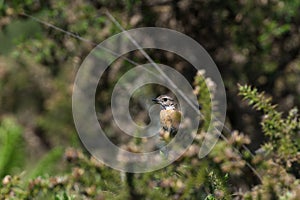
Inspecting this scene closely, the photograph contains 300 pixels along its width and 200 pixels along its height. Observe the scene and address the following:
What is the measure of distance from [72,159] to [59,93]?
3.83m

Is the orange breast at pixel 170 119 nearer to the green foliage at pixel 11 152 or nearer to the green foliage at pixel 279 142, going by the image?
the green foliage at pixel 279 142

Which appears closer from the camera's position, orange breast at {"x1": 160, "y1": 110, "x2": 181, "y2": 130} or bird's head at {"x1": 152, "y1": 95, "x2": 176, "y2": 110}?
orange breast at {"x1": 160, "y1": 110, "x2": 181, "y2": 130}

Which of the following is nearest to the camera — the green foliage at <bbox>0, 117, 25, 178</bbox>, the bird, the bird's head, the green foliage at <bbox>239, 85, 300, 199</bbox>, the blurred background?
the green foliage at <bbox>239, 85, 300, 199</bbox>

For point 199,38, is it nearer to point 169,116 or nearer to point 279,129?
point 169,116

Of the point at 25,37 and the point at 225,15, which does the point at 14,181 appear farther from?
the point at 225,15

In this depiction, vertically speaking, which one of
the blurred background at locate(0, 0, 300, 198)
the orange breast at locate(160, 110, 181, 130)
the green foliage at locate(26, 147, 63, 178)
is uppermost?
the blurred background at locate(0, 0, 300, 198)

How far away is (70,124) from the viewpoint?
677 cm

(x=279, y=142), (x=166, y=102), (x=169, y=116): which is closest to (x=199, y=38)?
(x=166, y=102)

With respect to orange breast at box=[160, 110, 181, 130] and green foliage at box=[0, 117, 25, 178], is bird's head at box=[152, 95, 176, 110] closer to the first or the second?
orange breast at box=[160, 110, 181, 130]

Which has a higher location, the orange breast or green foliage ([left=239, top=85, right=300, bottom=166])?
the orange breast

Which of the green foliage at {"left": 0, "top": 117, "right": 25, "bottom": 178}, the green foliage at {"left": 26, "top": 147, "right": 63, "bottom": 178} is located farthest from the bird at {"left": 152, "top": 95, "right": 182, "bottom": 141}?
the green foliage at {"left": 0, "top": 117, "right": 25, "bottom": 178}

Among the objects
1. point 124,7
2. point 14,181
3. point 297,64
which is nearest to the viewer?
point 14,181

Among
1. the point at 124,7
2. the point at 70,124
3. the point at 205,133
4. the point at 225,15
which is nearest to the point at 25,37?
the point at 124,7

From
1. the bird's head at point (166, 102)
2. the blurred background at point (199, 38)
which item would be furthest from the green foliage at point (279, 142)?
the blurred background at point (199, 38)
